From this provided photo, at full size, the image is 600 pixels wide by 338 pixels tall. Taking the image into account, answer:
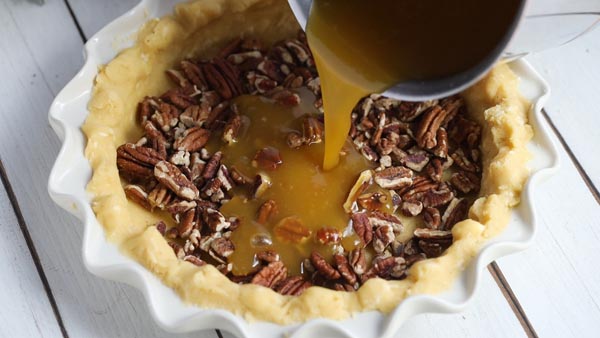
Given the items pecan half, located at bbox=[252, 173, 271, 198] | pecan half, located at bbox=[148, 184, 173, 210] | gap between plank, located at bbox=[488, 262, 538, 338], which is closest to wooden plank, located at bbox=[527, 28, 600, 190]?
gap between plank, located at bbox=[488, 262, 538, 338]

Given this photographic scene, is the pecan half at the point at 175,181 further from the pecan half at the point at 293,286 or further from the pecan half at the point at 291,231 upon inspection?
the pecan half at the point at 293,286

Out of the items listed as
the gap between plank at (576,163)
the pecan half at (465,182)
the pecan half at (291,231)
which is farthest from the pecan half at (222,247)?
the gap between plank at (576,163)

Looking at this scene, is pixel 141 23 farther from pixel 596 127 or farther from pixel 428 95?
pixel 596 127

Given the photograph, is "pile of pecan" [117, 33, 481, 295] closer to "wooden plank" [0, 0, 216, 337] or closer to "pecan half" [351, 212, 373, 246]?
"pecan half" [351, 212, 373, 246]

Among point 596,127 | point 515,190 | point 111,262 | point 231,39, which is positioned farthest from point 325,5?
point 596,127

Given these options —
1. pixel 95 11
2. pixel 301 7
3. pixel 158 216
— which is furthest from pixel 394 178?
pixel 95 11

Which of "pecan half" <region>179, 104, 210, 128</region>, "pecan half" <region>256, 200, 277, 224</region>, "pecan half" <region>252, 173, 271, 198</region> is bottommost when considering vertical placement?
"pecan half" <region>256, 200, 277, 224</region>
